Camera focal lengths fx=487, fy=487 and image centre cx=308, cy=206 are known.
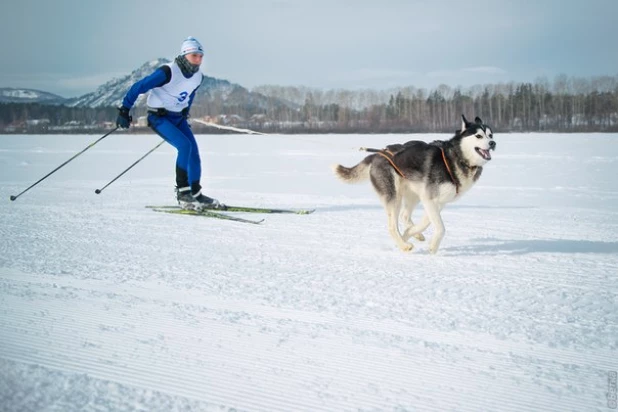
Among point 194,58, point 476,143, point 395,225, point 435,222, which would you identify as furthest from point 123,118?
point 476,143

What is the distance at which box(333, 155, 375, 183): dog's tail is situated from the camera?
5493mm

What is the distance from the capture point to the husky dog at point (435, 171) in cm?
468

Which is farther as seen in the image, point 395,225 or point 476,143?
point 395,225

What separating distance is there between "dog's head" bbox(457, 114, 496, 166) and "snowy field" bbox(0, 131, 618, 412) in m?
0.92

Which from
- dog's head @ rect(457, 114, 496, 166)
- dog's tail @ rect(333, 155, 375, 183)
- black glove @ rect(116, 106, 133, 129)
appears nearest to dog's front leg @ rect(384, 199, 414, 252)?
dog's tail @ rect(333, 155, 375, 183)

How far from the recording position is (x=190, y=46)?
6684mm

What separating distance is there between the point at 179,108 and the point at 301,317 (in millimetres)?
5115

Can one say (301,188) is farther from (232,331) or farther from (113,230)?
(232,331)

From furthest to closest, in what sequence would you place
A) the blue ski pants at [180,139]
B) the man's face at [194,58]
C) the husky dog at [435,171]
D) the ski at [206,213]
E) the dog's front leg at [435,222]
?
1. the blue ski pants at [180,139]
2. the man's face at [194,58]
3. the ski at [206,213]
4. the husky dog at [435,171]
5. the dog's front leg at [435,222]

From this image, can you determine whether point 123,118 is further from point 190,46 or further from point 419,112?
point 419,112

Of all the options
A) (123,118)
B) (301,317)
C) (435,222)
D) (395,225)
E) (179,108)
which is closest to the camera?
(301,317)

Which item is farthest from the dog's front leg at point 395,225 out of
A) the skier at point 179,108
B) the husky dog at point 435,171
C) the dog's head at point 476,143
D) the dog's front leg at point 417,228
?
the skier at point 179,108

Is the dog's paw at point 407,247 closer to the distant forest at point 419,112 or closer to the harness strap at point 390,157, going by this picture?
the harness strap at point 390,157

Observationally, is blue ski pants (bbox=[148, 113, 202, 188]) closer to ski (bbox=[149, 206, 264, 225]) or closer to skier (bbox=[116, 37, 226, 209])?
skier (bbox=[116, 37, 226, 209])
